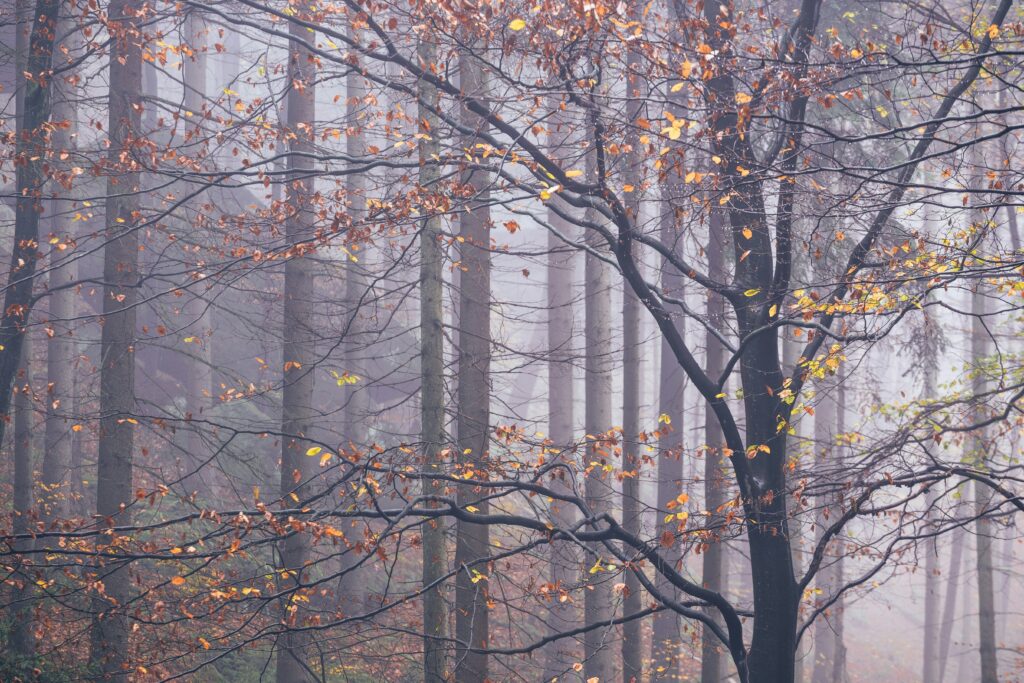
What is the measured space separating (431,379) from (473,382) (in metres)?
1.10

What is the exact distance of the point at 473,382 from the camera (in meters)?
10.1

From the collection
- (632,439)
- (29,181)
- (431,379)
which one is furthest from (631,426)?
(29,181)

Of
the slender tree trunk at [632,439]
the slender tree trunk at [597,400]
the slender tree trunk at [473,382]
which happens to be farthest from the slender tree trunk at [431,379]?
the slender tree trunk at [597,400]

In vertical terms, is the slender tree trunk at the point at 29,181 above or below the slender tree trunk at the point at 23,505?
above

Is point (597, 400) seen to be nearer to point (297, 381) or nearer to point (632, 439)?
point (632, 439)

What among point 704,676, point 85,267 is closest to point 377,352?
point 85,267

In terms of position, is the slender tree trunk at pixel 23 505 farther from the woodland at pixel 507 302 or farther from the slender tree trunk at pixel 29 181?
the slender tree trunk at pixel 29 181

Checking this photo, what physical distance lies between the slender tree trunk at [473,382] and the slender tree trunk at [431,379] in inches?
15.0

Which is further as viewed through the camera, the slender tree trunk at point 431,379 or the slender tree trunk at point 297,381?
the slender tree trunk at point 297,381

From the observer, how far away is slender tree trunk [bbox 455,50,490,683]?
9.32 metres

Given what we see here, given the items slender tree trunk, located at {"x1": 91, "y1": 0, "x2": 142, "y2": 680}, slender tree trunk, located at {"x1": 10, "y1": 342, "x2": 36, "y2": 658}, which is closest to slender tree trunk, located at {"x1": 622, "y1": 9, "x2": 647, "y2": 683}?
slender tree trunk, located at {"x1": 91, "y1": 0, "x2": 142, "y2": 680}

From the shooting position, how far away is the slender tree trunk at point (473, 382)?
9320mm

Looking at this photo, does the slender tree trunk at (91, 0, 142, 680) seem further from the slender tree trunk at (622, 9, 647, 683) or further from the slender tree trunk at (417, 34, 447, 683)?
the slender tree trunk at (622, 9, 647, 683)

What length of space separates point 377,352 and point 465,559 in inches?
548
